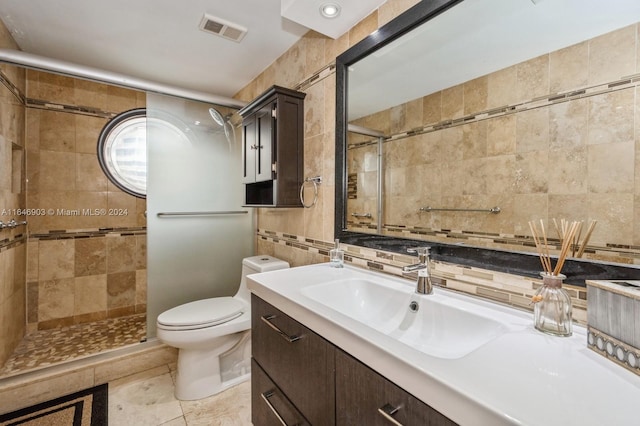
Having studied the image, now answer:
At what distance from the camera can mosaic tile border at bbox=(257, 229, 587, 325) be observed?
0.77 meters

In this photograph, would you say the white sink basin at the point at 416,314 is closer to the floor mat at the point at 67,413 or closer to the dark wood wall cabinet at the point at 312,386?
the dark wood wall cabinet at the point at 312,386

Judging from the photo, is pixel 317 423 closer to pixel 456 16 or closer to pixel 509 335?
pixel 509 335

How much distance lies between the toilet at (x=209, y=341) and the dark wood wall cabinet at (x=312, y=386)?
0.65 metres

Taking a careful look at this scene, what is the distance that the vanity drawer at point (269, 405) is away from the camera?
950 mm

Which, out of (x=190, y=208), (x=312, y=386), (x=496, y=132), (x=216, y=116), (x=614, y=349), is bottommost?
(x=312, y=386)

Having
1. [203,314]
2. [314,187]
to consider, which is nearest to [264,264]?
[203,314]

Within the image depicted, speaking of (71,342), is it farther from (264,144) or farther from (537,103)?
(537,103)

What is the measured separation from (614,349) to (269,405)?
3.41 feet

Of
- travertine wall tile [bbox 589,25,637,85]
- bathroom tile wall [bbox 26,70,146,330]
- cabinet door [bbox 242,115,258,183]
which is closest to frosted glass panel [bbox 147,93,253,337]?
cabinet door [bbox 242,115,258,183]

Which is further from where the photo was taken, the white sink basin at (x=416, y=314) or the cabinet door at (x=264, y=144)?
the cabinet door at (x=264, y=144)

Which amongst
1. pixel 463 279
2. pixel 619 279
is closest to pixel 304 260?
pixel 463 279

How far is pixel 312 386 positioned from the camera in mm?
842

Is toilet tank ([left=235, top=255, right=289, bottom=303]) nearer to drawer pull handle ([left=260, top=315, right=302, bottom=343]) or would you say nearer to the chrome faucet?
drawer pull handle ([left=260, top=315, right=302, bottom=343])

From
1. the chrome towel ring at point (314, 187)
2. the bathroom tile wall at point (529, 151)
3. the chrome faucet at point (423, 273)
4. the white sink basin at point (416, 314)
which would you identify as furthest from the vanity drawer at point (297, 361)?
the chrome towel ring at point (314, 187)
